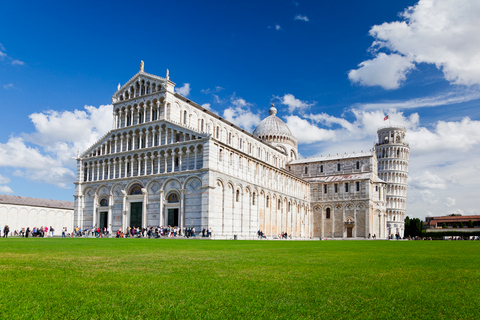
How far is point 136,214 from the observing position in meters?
48.0

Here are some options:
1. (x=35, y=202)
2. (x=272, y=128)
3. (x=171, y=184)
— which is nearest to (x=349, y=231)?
(x=272, y=128)

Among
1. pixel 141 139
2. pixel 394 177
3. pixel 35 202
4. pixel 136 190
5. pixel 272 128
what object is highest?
pixel 272 128

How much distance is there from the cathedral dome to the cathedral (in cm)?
939

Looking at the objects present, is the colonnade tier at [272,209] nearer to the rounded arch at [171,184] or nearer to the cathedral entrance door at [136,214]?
the rounded arch at [171,184]

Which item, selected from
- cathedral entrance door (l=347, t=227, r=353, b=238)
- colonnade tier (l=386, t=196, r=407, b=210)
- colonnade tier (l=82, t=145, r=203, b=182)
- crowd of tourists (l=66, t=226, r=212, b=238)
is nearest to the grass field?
crowd of tourists (l=66, t=226, r=212, b=238)

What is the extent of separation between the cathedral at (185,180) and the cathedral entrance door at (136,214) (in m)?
0.12

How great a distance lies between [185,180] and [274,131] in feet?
125

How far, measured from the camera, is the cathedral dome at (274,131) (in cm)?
7881

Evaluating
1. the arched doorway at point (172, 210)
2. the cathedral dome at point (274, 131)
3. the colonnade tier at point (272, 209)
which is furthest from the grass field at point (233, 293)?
the cathedral dome at point (274, 131)

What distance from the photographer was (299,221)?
6706 centimetres

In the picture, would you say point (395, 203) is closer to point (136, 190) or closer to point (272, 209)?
point (272, 209)

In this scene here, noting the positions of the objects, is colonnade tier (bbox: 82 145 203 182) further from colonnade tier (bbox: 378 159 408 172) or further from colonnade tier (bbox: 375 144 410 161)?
colonnade tier (bbox: 375 144 410 161)

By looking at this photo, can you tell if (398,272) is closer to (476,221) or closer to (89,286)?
(89,286)

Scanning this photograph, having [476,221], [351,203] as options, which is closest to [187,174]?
[351,203]
